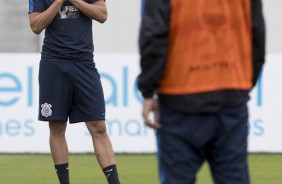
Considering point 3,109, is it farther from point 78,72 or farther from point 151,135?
point 78,72

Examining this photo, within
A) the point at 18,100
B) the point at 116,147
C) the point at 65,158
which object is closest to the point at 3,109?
the point at 18,100

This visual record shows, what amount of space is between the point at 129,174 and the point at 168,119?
536 cm

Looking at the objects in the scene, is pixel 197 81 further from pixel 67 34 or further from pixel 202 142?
pixel 67 34

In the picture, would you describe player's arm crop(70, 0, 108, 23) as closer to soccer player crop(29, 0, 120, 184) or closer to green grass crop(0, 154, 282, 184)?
soccer player crop(29, 0, 120, 184)

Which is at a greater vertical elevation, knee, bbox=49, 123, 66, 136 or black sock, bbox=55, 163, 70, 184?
knee, bbox=49, 123, 66, 136

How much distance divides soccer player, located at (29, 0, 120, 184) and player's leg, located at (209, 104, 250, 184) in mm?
3203

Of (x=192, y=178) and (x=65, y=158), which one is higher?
(x=192, y=178)

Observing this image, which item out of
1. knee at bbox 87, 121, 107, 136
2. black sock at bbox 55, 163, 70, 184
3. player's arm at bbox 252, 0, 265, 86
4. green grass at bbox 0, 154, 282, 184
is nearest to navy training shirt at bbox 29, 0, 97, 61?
knee at bbox 87, 121, 107, 136

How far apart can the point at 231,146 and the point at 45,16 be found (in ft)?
10.9

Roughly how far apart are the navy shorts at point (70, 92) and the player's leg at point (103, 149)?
0.30ft

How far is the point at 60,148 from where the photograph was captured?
8.23m

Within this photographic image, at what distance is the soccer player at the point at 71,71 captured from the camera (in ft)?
26.0

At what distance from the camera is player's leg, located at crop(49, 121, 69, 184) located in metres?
8.21

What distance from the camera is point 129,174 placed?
10172 mm
